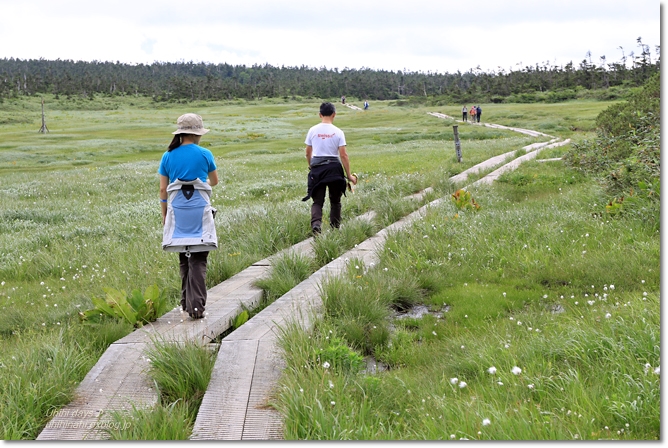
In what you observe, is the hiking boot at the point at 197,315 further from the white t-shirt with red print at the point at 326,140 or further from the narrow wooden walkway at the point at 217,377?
the white t-shirt with red print at the point at 326,140

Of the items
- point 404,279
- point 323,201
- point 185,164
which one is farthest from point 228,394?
point 323,201

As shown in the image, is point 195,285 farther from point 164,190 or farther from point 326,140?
point 326,140

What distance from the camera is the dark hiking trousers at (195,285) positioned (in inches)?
230

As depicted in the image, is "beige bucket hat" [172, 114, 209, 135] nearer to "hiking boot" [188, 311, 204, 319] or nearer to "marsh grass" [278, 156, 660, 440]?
"hiking boot" [188, 311, 204, 319]

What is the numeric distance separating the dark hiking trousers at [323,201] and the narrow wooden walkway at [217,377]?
314 centimetres

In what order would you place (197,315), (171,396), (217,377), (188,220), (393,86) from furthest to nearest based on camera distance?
(393,86) < (188,220) < (197,315) < (217,377) < (171,396)

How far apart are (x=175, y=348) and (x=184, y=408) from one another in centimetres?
61

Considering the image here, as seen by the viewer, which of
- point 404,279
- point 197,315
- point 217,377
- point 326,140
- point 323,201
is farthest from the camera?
point 323,201

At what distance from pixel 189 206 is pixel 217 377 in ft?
7.08

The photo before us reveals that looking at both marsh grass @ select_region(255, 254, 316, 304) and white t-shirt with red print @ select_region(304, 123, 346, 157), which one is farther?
white t-shirt with red print @ select_region(304, 123, 346, 157)

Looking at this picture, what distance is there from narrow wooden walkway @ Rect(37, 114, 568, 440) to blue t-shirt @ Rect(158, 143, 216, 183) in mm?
1483

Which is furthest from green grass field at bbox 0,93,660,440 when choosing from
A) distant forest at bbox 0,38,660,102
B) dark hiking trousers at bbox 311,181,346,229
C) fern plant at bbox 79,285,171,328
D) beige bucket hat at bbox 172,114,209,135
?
distant forest at bbox 0,38,660,102

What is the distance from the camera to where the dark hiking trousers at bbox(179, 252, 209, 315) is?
5844 millimetres

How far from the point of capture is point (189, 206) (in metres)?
5.93
